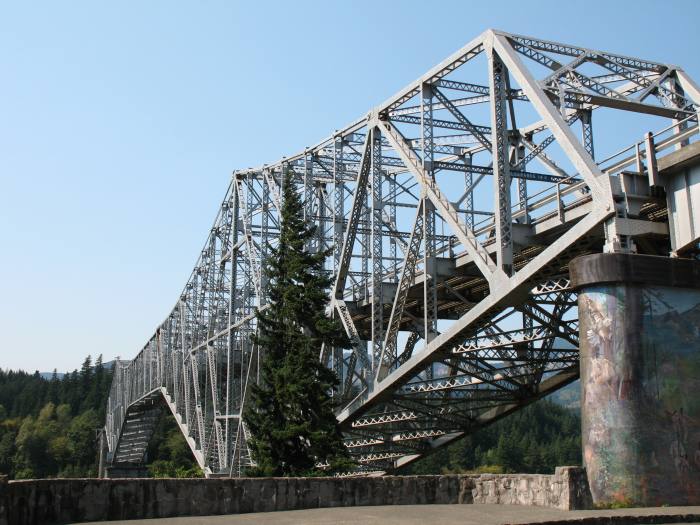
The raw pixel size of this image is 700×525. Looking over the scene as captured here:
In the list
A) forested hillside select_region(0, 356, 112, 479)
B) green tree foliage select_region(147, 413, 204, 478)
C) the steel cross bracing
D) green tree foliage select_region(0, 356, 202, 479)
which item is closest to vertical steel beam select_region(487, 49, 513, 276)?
the steel cross bracing

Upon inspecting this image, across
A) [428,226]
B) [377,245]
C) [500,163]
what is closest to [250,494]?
[500,163]

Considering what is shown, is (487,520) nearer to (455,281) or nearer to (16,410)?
(455,281)

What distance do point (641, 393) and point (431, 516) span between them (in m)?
6.09

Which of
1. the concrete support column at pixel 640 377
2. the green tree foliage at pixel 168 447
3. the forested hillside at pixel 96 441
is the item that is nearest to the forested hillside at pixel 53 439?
the forested hillside at pixel 96 441

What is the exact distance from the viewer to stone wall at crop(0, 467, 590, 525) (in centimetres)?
1557

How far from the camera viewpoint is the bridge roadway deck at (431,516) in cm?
1606

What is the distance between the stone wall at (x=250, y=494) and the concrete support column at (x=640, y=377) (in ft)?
3.85

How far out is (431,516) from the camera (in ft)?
56.7

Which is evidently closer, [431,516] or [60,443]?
[431,516]

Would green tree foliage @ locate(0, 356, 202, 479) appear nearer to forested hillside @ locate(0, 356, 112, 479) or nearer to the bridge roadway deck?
forested hillside @ locate(0, 356, 112, 479)

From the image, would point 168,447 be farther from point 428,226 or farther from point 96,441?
point 428,226

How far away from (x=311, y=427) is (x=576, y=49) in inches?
665

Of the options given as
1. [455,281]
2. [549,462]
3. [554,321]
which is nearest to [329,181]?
[455,281]

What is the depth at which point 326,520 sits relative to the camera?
53.2ft
